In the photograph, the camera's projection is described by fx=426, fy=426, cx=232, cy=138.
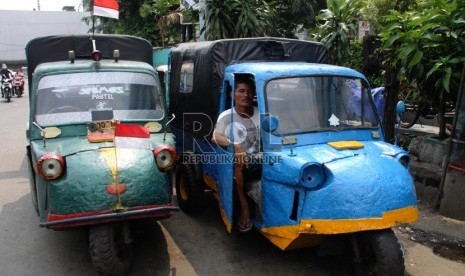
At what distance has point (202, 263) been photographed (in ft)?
14.1

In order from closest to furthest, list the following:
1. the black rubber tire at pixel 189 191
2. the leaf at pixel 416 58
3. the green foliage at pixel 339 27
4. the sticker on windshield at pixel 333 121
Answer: the sticker on windshield at pixel 333 121 < the black rubber tire at pixel 189 191 < the leaf at pixel 416 58 < the green foliage at pixel 339 27

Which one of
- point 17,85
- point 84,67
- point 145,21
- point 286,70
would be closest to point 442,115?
point 286,70

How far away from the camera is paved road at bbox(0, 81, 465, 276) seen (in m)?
4.14

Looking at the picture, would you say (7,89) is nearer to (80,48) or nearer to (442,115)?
(80,48)

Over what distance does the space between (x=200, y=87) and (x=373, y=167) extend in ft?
8.33

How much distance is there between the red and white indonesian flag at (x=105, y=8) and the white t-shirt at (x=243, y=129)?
331 centimetres

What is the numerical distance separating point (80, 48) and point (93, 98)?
187 cm

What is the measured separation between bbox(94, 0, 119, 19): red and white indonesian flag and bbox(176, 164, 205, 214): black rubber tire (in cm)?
271

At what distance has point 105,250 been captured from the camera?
361 centimetres

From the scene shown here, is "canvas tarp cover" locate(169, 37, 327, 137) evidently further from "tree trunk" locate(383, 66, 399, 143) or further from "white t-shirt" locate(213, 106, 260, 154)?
"tree trunk" locate(383, 66, 399, 143)

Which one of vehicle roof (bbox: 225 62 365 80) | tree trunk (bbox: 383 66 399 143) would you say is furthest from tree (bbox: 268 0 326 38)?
vehicle roof (bbox: 225 62 365 80)

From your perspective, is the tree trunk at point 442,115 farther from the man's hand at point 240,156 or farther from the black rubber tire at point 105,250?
the black rubber tire at point 105,250

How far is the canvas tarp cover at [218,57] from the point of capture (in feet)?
16.3

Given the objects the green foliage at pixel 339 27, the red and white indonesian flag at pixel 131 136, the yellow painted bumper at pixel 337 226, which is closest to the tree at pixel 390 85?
the green foliage at pixel 339 27
